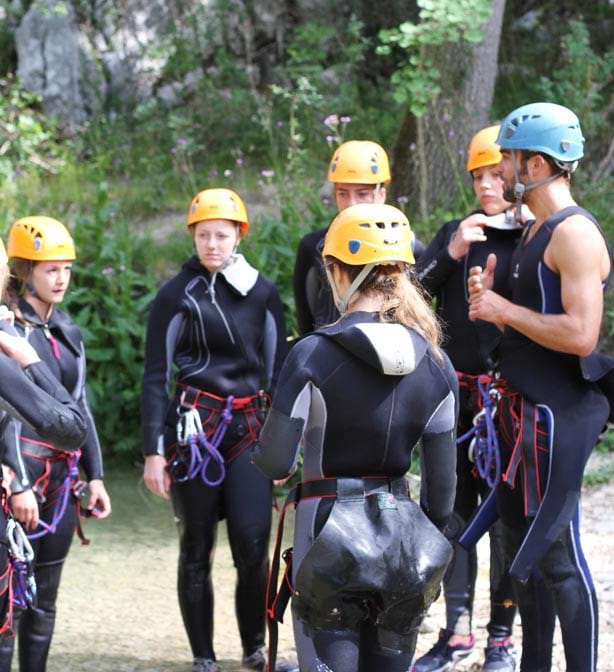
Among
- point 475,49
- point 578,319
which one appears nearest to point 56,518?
point 578,319

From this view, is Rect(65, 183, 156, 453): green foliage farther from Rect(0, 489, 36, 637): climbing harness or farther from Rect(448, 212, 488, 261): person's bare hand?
Rect(0, 489, 36, 637): climbing harness

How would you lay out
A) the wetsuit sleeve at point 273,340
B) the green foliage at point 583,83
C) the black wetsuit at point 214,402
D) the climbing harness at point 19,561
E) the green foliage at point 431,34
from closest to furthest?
the climbing harness at point 19,561
the black wetsuit at point 214,402
the wetsuit sleeve at point 273,340
the green foliage at point 431,34
the green foliage at point 583,83

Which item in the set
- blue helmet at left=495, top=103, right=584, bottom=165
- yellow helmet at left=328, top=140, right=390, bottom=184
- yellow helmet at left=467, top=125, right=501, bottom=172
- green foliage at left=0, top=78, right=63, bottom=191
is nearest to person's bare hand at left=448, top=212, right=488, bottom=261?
yellow helmet at left=467, top=125, right=501, bottom=172

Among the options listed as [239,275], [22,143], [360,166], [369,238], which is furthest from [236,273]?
[22,143]

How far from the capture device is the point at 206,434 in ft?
17.3

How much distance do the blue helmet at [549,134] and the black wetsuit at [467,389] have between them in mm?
951

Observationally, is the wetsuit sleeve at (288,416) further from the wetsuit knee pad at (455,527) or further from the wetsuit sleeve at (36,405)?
the wetsuit knee pad at (455,527)

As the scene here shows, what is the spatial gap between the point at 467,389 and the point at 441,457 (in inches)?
59.5

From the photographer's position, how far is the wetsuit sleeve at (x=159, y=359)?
536cm

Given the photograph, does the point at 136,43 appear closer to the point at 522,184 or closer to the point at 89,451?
the point at 89,451

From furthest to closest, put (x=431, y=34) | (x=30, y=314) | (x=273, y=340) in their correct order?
(x=431, y=34) → (x=273, y=340) → (x=30, y=314)

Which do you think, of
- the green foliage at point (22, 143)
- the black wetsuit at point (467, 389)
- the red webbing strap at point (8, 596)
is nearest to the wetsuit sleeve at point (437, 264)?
the black wetsuit at point (467, 389)

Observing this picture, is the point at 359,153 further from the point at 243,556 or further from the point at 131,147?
the point at 131,147

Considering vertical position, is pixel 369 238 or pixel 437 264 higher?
pixel 369 238
